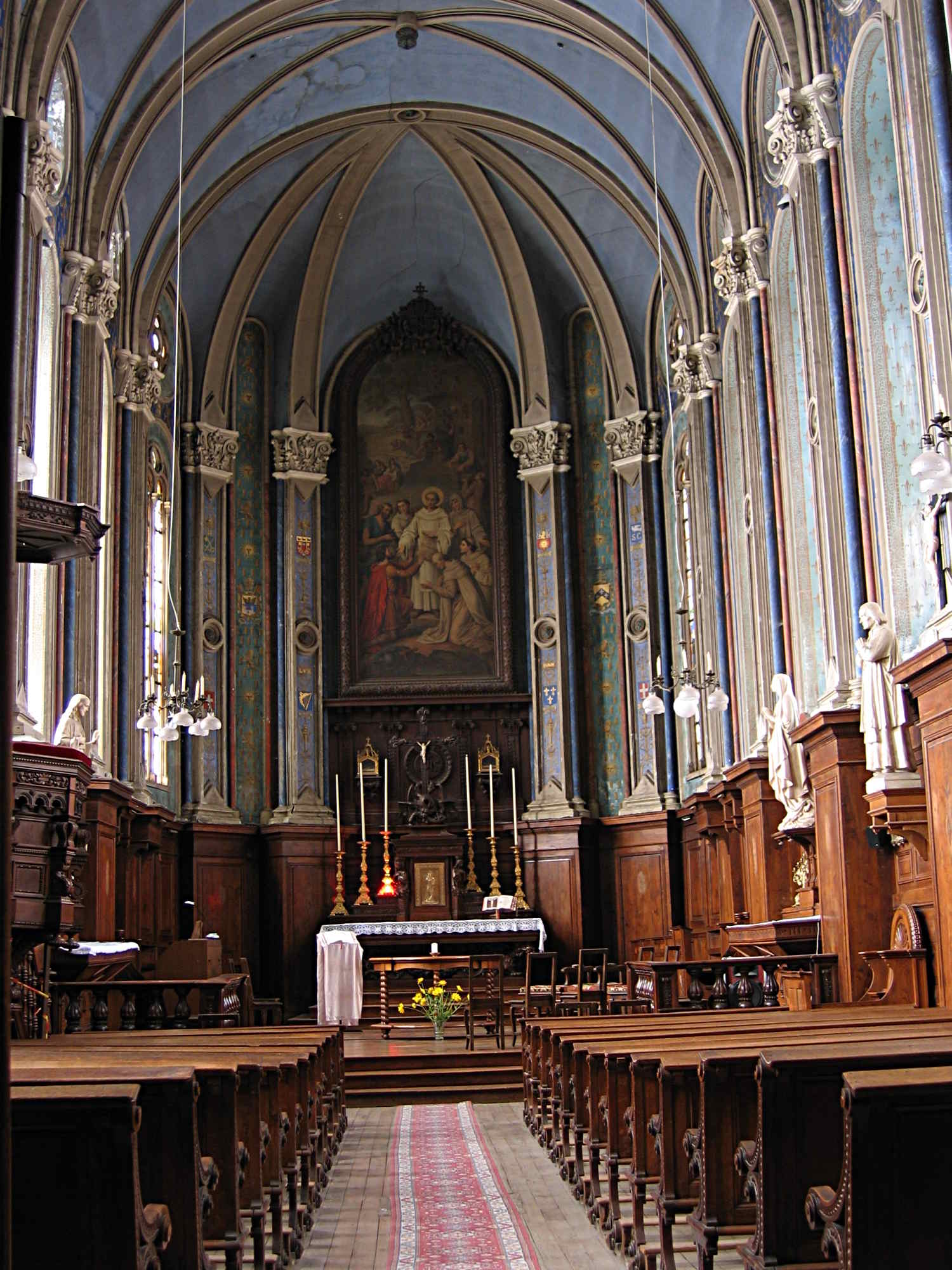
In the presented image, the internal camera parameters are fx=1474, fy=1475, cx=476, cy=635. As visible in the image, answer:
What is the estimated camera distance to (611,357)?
23.9 metres

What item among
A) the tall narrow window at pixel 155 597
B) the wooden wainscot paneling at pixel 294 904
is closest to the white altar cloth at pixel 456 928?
the wooden wainscot paneling at pixel 294 904

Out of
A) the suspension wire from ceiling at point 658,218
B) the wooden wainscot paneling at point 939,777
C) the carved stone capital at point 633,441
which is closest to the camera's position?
the wooden wainscot paneling at point 939,777

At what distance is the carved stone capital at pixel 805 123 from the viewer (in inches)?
562

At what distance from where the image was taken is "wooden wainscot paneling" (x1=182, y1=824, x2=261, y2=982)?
862 inches

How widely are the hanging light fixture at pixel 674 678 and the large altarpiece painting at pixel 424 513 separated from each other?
332 centimetres

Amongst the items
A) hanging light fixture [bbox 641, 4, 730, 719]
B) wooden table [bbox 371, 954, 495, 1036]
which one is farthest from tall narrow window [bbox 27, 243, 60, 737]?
hanging light fixture [bbox 641, 4, 730, 719]

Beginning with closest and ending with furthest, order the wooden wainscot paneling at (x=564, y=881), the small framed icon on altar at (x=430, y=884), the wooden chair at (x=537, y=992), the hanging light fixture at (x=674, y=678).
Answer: the wooden chair at (x=537, y=992) < the hanging light fixture at (x=674, y=678) < the small framed icon on altar at (x=430, y=884) < the wooden wainscot paneling at (x=564, y=881)

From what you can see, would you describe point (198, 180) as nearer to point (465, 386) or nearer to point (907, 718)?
point (465, 386)

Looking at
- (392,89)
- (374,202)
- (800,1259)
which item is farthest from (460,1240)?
(374,202)

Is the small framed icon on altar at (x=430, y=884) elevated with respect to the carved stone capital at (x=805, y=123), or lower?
lower

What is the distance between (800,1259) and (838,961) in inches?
324

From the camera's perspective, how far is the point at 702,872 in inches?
819

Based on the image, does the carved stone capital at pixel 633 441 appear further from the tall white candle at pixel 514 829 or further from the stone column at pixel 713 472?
the tall white candle at pixel 514 829

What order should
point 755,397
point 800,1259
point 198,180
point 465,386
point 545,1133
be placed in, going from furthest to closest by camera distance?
1. point 465,386
2. point 198,180
3. point 755,397
4. point 545,1133
5. point 800,1259
